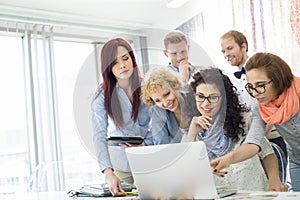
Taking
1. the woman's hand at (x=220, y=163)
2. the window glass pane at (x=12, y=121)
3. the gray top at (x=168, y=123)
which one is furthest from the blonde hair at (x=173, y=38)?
the window glass pane at (x=12, y=121)

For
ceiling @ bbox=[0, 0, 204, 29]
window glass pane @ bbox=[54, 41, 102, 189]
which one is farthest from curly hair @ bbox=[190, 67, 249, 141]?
window glass pane @ bbox=[54, 41, 102, 189]

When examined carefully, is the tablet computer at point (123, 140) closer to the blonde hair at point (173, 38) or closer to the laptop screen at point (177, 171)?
the blonde hair at point (173, 38)

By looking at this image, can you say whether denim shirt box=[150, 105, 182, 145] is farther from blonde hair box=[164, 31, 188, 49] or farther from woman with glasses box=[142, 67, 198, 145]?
blonde hair box=[164, 31, 188, 49]

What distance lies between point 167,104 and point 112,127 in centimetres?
27

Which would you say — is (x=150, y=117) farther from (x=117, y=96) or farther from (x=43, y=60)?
(x=43, y=60)

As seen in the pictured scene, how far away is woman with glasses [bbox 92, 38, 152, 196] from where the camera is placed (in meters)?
1.66

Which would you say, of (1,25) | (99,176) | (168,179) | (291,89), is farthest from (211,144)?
(1,25)

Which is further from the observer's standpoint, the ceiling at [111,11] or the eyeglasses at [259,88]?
the ceiling at [111,11]

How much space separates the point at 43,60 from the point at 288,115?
267 centimetres

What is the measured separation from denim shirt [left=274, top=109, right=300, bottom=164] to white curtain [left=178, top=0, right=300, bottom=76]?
30.9 inches

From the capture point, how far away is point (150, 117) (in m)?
1.69

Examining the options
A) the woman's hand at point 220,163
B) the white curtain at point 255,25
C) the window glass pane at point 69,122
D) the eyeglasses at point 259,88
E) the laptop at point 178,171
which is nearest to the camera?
the laptop at point 178,171

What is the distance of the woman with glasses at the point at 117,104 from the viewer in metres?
1.66

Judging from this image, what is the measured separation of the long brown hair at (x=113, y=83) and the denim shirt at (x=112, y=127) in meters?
0.02
